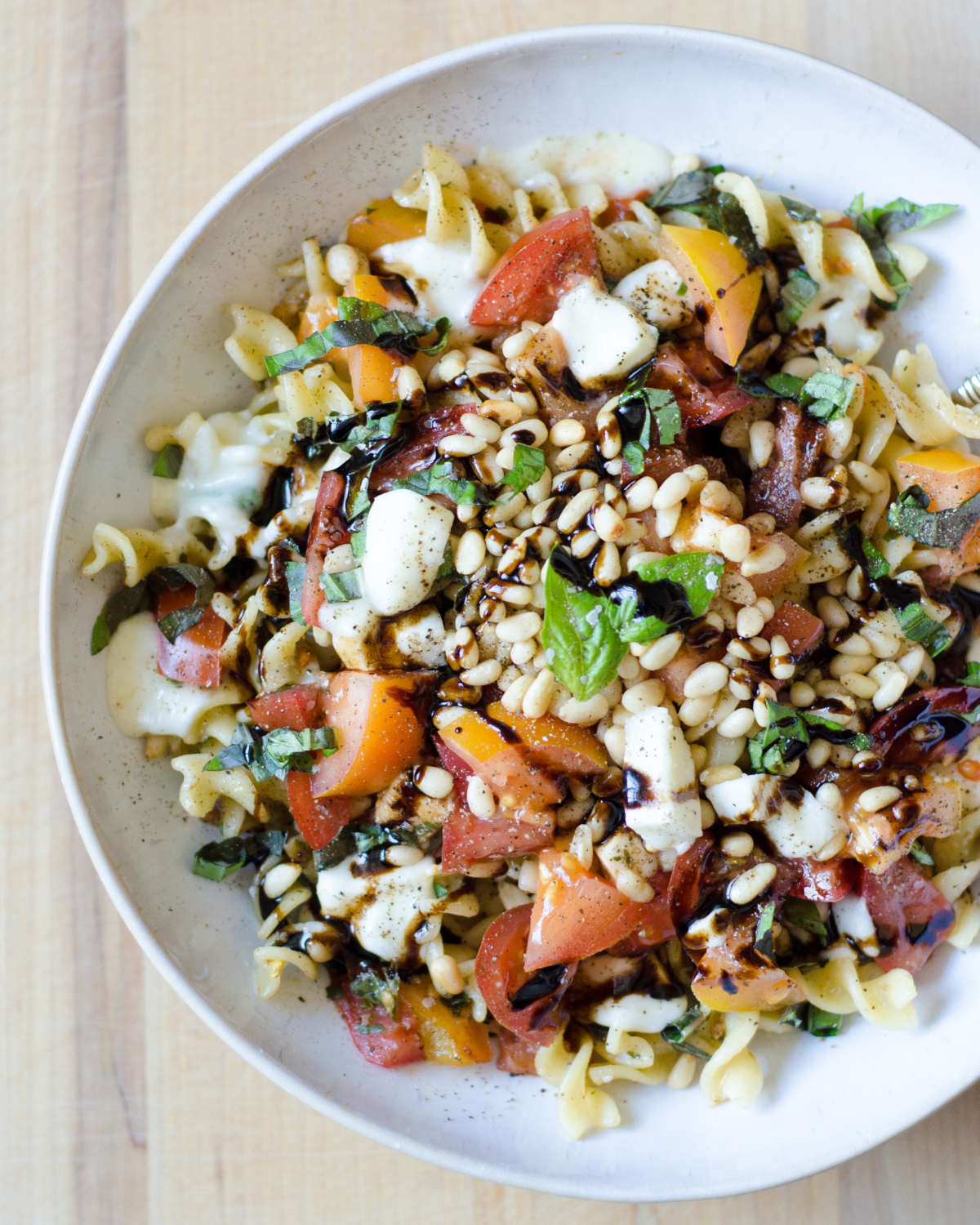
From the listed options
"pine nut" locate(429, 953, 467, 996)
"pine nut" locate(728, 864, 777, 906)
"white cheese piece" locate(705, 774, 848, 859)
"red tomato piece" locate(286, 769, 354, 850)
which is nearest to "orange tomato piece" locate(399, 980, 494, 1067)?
"pine nut" locate(429, 953, 467, 996)

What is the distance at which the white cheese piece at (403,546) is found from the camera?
2484 millimetres

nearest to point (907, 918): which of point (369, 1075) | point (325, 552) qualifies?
point (369, 1075)

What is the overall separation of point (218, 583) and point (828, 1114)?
96.8 inches

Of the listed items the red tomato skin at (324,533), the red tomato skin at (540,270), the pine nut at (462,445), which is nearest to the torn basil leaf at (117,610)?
the red tomato skin at (324,533)

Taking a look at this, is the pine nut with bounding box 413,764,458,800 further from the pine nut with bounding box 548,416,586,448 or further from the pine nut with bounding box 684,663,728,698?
the pine nut with bounding box 548,416,586,448

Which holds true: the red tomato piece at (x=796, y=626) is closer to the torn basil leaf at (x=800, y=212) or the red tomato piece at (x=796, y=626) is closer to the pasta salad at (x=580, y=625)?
the pasta salad at (x=580, y=625)

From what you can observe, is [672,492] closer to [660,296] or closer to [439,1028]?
[660,296]

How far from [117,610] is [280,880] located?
3.16 ft

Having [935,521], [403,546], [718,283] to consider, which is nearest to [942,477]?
[935,521]

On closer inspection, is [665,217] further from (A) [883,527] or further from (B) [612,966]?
(B) [612,966]

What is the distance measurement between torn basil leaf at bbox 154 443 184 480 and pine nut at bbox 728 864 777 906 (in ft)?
6.81

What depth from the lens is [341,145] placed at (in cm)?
279

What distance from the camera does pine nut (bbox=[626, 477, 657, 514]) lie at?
8.10 ft

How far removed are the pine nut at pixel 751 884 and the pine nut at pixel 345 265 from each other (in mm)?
2092
